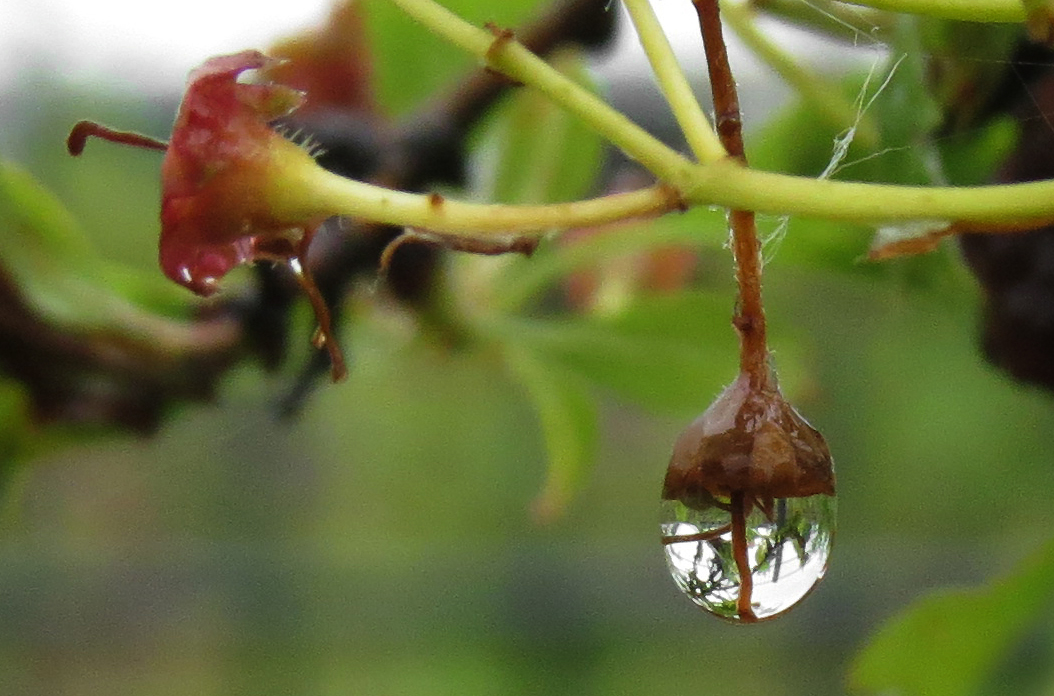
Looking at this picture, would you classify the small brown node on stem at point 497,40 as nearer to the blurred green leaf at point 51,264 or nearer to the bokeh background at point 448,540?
the blurred green leaf at point 51,264

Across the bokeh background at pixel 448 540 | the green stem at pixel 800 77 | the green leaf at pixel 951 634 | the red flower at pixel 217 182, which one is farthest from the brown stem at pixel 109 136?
the bokeh background at pixel 448 540

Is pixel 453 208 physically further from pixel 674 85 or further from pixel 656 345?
pixel 656 345

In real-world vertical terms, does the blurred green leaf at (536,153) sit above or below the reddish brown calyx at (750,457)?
above

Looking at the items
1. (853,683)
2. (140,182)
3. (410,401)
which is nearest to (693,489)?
(853,683)

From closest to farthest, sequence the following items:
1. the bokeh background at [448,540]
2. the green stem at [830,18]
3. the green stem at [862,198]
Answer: the green stem at [862,198]
the green stem at [830,18]
the bokeh background at [448,540]

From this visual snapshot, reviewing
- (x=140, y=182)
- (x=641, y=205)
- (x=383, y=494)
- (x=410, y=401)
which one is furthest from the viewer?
(x=383, y=494)

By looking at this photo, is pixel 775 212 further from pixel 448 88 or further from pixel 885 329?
pixel 885 329

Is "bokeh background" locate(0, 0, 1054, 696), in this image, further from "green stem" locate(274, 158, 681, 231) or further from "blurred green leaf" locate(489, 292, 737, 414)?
"green stem" locate(274, 158, 681, 231)

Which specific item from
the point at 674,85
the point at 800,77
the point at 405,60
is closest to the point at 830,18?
the point at 800,77
